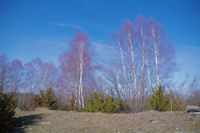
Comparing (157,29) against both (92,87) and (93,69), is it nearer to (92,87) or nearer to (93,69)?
(93,69)

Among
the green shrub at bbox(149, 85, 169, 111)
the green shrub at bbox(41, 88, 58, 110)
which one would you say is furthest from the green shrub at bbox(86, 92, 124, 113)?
the green shrub at bbox(41, 88, 58, 110)

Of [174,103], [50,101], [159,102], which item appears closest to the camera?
[159,102]

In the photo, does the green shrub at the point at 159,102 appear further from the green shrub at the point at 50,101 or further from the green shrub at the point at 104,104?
the green shrub at the point at 50,101

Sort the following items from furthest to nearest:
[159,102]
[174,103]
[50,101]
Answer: [50,101] → [174,103] → [159,102]

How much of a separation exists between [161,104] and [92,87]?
7.61 metres

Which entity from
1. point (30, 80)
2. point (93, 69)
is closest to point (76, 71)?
point (93, 69)

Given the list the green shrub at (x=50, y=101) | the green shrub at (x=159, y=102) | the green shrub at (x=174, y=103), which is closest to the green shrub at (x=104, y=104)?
the green shrub at (x=159, y=102)

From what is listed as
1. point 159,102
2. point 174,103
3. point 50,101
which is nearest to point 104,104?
point 159,102

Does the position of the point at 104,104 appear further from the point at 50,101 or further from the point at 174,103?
the point at 174,103

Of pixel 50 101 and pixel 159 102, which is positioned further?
pixel 50 101

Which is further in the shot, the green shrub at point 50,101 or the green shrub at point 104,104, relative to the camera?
the green shrub at point 50,101

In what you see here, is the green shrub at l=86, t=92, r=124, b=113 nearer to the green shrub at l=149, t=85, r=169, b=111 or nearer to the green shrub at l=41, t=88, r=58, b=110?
the green shrub at l=149, t=85, r=169, b=111

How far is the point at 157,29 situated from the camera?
11.2 m

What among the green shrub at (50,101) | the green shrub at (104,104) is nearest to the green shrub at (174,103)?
the green shrub at (104,104)
